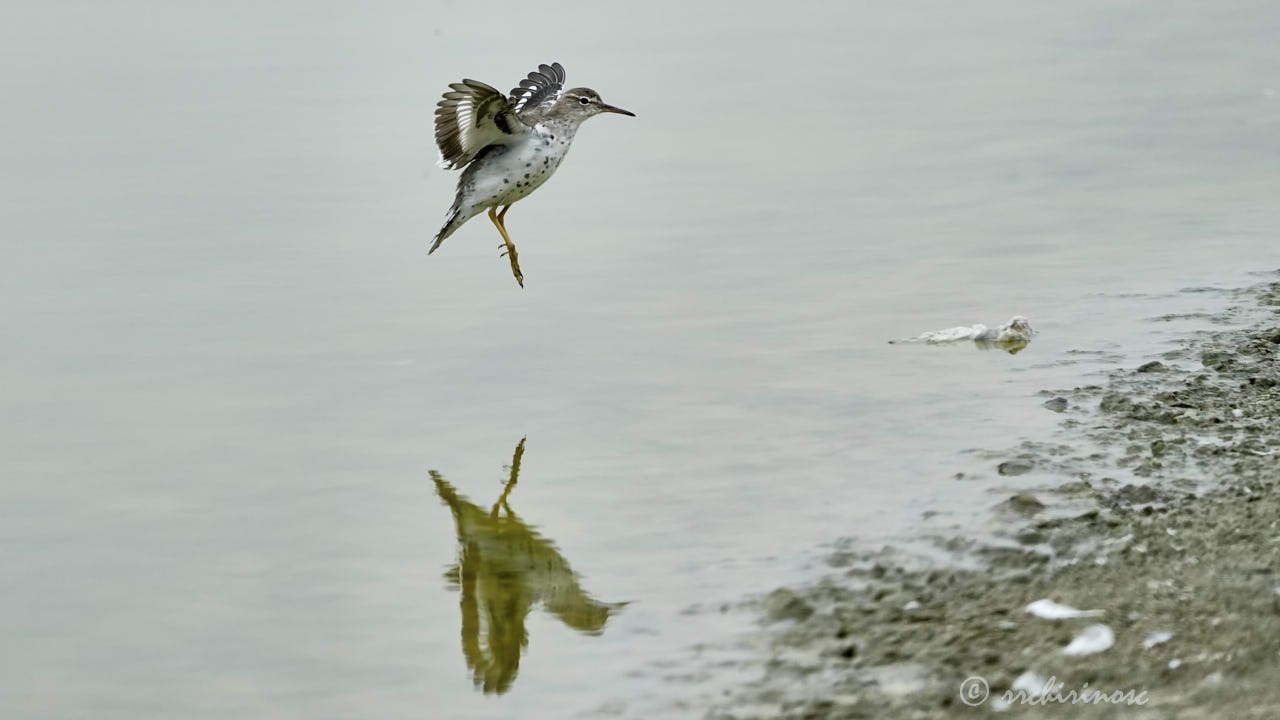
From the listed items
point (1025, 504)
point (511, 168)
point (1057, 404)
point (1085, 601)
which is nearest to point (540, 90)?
point (511, 168)

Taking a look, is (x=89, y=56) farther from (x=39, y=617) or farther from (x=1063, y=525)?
(x=1063, y=525)

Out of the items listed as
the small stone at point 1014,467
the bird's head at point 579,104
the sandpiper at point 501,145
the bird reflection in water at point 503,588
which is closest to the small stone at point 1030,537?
the small stone at point 1014,467

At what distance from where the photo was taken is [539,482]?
21.4ft

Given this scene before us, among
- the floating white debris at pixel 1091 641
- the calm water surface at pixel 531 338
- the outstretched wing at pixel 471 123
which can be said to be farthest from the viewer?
the outstretched wing at pixel 471 123

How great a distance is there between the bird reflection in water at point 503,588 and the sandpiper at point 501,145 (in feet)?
8.46

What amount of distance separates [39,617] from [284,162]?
7675 mm

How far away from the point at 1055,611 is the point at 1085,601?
0.11 meters

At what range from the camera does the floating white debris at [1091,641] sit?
435 centimetres

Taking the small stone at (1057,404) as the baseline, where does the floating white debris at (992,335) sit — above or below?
above

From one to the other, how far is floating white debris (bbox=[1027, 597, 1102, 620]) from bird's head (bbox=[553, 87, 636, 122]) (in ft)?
16.8

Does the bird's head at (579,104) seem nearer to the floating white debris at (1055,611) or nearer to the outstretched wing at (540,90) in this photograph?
the outstretched wing at (540,90)

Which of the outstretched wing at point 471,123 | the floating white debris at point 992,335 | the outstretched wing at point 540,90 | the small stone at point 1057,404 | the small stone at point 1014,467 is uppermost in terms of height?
the outstretched wing at point 540,90

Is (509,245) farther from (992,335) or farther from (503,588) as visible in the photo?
(503,588)

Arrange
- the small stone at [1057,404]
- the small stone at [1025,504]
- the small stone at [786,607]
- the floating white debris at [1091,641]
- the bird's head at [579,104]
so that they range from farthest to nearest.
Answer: the bird's head at [579,104] < the small stone at [1057,404] < the small stone at [1025,504] < the small stone at [786,607] < the floating white debris at [1091,641]
